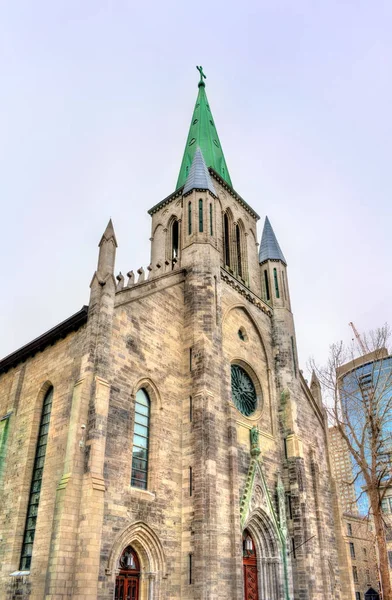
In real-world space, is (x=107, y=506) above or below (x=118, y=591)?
above

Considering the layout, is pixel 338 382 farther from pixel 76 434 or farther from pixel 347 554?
pixel 76 434

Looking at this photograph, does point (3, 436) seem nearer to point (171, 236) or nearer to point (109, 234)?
point (109, 234)

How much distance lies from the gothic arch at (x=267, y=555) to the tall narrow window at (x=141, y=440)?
215 inches

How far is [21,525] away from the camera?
55.0ft

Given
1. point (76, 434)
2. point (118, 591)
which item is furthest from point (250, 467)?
point (76, 434)

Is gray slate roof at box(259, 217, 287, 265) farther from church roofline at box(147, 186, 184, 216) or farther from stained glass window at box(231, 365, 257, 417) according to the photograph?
stained glass window at box(231, 365, 257, 417)

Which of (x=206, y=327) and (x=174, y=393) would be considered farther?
(x=206, y=327)

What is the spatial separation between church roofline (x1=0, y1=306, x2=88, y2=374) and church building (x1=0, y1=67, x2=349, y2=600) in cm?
8

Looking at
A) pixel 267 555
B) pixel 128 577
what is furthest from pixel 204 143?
pixel 128 577

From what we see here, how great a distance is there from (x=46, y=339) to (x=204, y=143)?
20.0 m

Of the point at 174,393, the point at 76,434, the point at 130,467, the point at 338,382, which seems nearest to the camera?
the point at 76,434

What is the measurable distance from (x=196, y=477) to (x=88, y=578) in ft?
18.8

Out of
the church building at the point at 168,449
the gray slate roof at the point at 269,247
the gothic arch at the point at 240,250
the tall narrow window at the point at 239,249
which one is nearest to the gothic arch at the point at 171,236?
the church building at the point at 168,449

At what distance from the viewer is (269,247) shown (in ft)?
103
